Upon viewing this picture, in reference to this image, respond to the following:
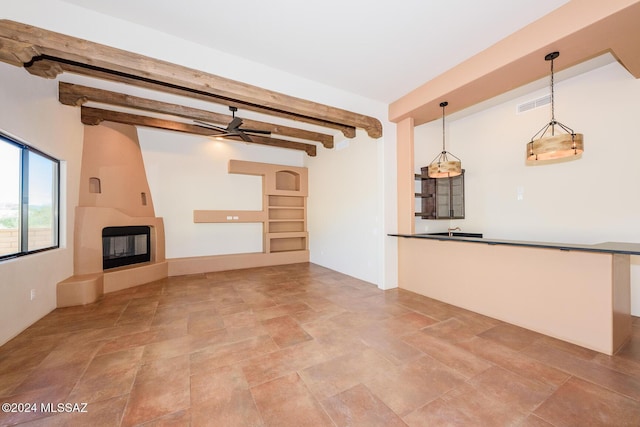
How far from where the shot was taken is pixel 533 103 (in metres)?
4.21

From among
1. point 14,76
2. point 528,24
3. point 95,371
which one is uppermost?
point 528,24

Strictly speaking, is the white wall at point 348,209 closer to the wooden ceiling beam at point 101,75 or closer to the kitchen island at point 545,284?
the kitchen island at point 545,284

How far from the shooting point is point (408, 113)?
4.16 m

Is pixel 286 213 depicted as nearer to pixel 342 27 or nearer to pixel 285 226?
pixel 285 226

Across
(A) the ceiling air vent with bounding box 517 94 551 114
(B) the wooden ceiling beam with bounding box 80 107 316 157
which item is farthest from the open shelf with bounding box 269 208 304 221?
(A) the ceiling air vent with bounding box 517 94 551 114

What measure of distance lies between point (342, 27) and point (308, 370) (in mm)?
3451

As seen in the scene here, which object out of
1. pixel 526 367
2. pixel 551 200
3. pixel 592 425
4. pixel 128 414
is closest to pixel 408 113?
pixel 551 200

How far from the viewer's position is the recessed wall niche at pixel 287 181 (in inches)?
291

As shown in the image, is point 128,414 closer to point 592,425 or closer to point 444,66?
point 592,425

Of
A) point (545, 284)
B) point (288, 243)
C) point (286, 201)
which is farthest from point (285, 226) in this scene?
point (545, 284)

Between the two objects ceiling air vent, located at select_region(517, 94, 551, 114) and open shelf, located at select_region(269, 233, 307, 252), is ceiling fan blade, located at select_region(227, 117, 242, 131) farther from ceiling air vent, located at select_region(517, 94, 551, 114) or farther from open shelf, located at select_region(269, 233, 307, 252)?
ceiling air vent, located at select_region(517, 94, 551, 114)

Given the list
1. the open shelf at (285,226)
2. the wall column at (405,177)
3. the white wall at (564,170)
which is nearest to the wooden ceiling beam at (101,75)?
the wall column at (405,177)

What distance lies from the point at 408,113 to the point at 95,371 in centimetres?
509

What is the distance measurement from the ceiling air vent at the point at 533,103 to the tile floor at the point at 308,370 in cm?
338
